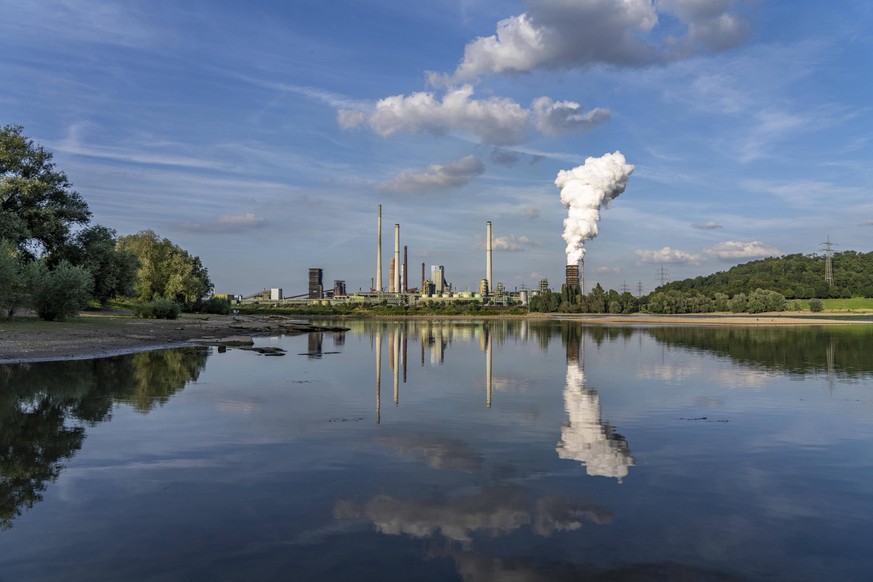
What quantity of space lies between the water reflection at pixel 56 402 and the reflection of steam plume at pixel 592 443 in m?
11.0

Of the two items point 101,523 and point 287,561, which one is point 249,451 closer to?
point 101,523

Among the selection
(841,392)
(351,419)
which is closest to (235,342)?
(351,419)

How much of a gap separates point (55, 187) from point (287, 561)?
6204cm

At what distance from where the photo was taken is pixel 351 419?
19031mm

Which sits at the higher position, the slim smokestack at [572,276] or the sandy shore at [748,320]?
the slim smokestack at [572,276]

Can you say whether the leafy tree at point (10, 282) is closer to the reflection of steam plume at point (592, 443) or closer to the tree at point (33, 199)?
the tree at point (33, 199)

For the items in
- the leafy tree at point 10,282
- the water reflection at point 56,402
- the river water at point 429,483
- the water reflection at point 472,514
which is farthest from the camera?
the leafy tree at point 10,282

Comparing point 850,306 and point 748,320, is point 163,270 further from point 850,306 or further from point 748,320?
point 850,306

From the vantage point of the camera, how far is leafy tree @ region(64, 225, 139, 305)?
59.0 metres

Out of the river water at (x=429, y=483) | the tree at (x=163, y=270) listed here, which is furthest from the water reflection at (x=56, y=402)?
the tree at (x=163, y=270)

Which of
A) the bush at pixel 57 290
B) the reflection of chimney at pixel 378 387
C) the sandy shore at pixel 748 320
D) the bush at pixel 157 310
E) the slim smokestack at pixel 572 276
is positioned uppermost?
the slim smokestack at pixel 572 276

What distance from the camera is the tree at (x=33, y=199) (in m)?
54.1

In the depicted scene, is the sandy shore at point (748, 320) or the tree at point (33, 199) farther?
the sandy shore at point (748, 320)

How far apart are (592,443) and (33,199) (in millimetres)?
60044
